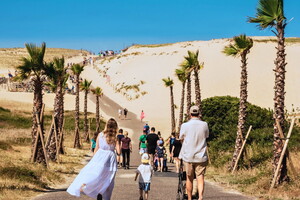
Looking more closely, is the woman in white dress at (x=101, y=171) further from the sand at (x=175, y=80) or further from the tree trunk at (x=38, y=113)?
the sand at (x=175, y=80)

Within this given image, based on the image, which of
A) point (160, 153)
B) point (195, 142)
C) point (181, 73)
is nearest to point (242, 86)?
point (160, 153)

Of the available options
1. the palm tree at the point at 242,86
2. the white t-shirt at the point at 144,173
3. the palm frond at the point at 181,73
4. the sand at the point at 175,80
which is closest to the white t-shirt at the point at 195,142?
the white t-shirt at the point at 144,173

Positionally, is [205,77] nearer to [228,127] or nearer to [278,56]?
[228,127]

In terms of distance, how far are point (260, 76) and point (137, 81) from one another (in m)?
27.9

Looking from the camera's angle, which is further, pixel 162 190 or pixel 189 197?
pixel 162 190

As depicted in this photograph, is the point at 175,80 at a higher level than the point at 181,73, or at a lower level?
higher

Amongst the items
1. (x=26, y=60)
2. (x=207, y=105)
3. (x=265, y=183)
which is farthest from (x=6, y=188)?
(x=207, y=105)

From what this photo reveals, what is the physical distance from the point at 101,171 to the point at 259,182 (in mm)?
7439

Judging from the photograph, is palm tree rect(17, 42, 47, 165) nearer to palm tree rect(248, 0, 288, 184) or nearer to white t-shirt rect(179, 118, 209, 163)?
palm tree rect(248, 0, 288, 184)

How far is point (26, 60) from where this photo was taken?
20953 mm

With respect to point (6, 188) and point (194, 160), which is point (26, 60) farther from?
point (194, 160)

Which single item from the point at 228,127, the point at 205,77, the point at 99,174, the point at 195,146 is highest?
the point at 205,77

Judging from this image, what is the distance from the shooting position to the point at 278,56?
14.7 metres

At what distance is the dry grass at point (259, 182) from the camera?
13.0 metres
